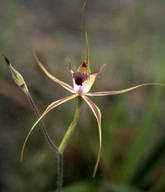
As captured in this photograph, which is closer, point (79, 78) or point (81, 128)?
point (79, 78)

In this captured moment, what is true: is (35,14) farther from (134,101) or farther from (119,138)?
(119,138)

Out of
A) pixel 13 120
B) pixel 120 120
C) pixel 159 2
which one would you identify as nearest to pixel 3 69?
pixel 13 120

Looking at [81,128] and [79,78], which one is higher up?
[81,128]

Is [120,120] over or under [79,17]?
under

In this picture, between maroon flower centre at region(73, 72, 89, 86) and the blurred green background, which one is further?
the blurred green background

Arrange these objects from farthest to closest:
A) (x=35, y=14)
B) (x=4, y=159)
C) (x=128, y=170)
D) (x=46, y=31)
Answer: (x=35, y=14) → (x=46, y=31) → (x=128, y=170) → (x=4, y=159)

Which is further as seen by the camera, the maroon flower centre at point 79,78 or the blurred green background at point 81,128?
the blurred green background at point 81,128

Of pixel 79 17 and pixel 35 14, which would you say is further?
pixel 79 17

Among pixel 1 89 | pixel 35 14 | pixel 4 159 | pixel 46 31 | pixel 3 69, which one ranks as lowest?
pixel 4 159

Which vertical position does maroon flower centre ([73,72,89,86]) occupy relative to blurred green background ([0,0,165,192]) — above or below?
below

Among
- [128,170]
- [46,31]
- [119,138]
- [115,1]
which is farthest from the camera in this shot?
[115,1]

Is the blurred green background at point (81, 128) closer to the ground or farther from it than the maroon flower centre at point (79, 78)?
farther from it
